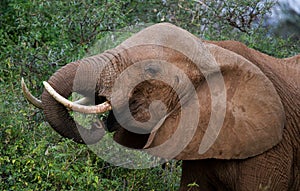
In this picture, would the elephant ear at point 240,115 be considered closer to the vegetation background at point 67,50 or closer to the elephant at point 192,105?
the elephant at point 192,105

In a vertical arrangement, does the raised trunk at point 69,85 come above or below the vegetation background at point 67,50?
above

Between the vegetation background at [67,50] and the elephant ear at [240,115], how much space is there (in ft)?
2.72

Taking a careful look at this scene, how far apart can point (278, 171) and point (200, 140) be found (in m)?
0.64

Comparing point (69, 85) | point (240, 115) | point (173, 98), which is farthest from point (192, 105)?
point (69, 85)

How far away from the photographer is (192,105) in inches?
241

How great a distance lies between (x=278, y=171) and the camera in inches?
246

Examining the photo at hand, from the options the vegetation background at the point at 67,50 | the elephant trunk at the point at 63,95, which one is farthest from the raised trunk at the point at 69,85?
the vegetation background at the point at 67,50

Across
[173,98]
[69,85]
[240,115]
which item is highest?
[69,85]

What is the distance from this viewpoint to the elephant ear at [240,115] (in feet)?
20.1

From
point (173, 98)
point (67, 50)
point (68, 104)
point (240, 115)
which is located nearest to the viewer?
point (68, 104)

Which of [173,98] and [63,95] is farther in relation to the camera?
[173,98]

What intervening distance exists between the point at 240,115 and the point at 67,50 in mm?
2622

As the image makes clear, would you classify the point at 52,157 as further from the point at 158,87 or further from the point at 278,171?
the point at 278,171

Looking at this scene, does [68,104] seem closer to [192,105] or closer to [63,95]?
[63,95]
